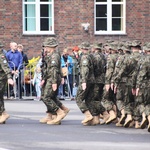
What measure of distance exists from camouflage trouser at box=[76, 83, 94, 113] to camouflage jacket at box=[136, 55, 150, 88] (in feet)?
6.00

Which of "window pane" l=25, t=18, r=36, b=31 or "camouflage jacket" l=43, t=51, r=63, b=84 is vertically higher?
"window pane" l=25, t=18, r=36, b=31

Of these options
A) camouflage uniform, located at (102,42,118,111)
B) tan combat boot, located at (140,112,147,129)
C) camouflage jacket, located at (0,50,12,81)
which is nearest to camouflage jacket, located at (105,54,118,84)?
camouflage uniform, located at (102,42,118,111)

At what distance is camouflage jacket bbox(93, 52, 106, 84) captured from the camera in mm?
19984

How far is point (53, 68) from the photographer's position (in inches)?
779

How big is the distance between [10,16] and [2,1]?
25.1 inches

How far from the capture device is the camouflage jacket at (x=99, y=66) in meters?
20.0

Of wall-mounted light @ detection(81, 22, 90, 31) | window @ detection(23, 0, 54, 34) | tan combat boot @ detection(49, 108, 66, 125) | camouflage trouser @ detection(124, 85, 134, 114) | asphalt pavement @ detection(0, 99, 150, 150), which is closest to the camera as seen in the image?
asphalt pavement @ detection(0, 99, 150, 150)

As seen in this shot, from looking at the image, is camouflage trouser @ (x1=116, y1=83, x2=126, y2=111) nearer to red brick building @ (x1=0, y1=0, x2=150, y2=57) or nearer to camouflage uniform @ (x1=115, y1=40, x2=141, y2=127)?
camouflage uniform @ (x1=115, y1=40, x2=141, y2=127)

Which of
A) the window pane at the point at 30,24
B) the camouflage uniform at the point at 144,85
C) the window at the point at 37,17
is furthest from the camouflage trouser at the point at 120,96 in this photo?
the window pane at the point at 30,24

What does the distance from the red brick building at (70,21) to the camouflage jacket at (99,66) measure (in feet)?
47.3

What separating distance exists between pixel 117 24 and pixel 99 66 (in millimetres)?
15624

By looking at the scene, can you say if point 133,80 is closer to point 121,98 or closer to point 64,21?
point 121,98

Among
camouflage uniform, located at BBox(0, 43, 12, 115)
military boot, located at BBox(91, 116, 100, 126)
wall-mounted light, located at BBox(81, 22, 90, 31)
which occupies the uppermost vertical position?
wall-mounted light, located at BBox(81, 22, 90, 31)

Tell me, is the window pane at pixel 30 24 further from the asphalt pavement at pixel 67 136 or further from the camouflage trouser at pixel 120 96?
the camouflage trouser at pixel 120 96
